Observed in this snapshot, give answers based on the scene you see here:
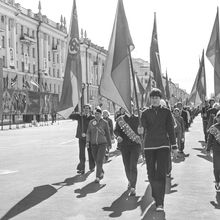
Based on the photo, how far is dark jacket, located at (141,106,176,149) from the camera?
675cm

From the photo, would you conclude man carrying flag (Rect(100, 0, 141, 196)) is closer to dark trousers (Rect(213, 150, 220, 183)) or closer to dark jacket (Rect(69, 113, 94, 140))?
dark trousers (Rect(213, 150, 220, 183))

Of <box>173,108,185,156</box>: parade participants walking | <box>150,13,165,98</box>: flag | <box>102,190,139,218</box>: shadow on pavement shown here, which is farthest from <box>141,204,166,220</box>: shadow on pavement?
<box>173,108,185,156</box>: parade participants walking

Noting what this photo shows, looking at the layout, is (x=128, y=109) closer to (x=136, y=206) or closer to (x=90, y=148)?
(x=136, y=206)

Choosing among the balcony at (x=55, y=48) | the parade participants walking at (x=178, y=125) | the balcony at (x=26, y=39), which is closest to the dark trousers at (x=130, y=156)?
the parade participants walking at (x=178, y=125)

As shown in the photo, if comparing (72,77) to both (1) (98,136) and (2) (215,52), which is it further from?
(2) (215,52)

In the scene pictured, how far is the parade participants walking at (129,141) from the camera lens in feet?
27.3

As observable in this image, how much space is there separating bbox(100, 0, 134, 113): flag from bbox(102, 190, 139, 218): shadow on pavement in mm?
1676

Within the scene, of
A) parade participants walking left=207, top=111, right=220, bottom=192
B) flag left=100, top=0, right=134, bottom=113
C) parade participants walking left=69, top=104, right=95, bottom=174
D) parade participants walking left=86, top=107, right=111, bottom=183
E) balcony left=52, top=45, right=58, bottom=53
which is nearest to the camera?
parade participants walking left=207, top=111, right=220, bottom=192

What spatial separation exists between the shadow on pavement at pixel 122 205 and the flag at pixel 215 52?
20.2ft

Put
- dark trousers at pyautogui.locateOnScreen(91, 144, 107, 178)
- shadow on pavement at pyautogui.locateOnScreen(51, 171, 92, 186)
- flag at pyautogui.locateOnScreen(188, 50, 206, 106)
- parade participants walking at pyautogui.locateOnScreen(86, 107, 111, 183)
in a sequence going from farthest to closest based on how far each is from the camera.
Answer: flag at pyautogui.locateOnScreen(188, 50, 206, 106) → parade participants walking at pyautogui.locateOnScreen(86, 107, 111, 183) → dark trousers at pyautogui.locateOnScreen(91, 144, 107, 178) → shadow on pavement at pyautogui.locateOnScreen(51, 171, 92, 186)

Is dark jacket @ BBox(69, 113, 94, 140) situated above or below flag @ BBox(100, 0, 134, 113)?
below

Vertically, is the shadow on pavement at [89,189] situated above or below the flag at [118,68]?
below

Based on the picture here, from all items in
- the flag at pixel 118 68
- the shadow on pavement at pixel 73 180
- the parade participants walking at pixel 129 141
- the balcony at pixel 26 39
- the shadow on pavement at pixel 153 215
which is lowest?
the shadow on pavement at pixel 153 215

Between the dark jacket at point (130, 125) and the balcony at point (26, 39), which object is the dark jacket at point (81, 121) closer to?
the dark jacket at point (130, 125)
